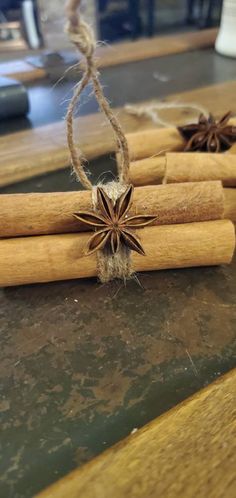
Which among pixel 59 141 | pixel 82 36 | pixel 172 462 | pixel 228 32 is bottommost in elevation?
pixel 172 462

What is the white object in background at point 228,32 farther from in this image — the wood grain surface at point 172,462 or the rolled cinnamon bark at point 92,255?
the wood grain surface at point 172,462

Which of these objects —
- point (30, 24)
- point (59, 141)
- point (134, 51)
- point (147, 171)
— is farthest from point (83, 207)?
point (30, 24)

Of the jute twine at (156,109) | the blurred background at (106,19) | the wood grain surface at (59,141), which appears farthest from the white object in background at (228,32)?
the blurred background at (106,19)

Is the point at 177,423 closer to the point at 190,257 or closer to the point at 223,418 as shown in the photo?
the point at 223,418

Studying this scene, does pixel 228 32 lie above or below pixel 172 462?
above

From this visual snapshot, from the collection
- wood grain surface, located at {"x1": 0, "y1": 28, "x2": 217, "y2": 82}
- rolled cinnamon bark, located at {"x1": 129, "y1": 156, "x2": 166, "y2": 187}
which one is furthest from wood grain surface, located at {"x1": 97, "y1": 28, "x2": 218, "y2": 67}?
rolled cinnamon bark, located at {"x1": 129, "y1": 156, "x2": 166, "y2": 187}

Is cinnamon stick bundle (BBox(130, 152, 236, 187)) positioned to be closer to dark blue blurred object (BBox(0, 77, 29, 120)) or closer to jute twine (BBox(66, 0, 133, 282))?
jute twine (BBox(66, 0, 133, 282))

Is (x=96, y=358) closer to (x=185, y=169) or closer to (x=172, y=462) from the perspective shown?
(x=172, y=462)
